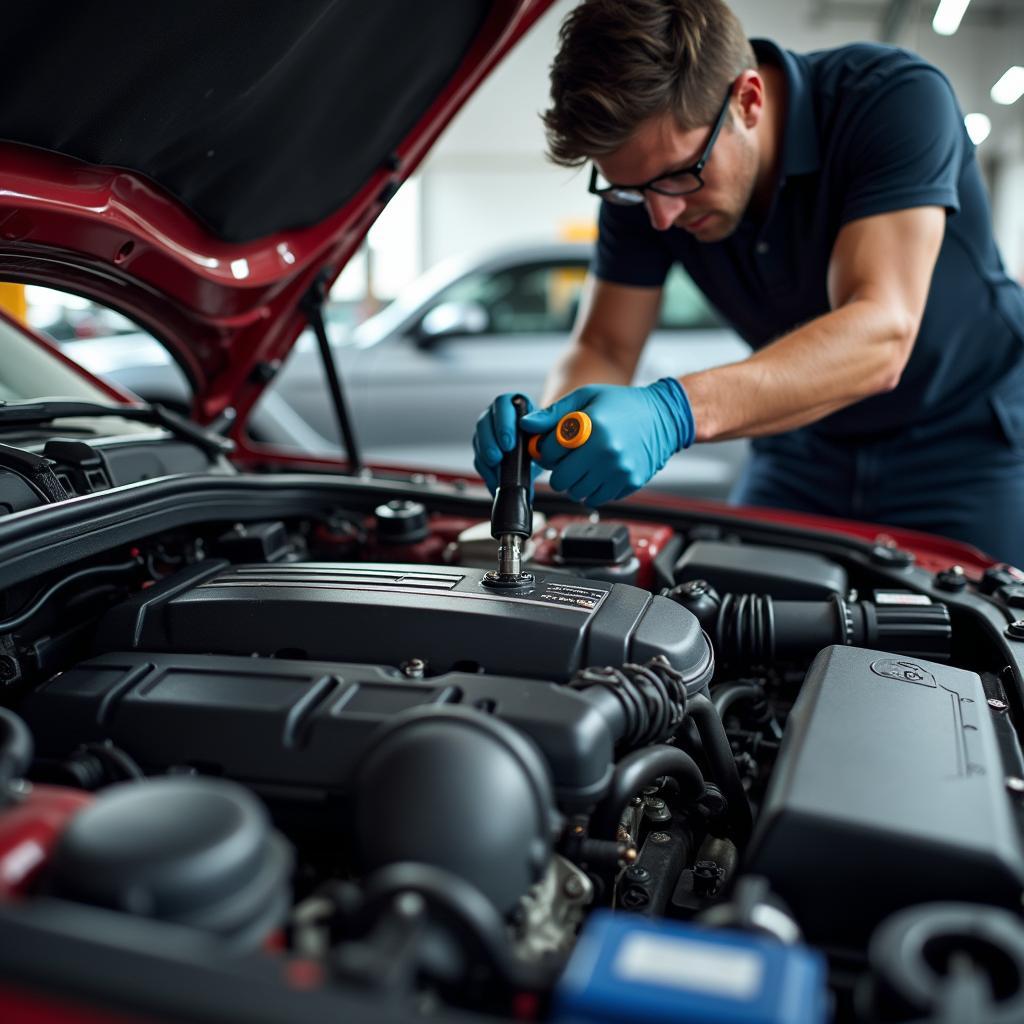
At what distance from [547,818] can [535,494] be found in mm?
1026

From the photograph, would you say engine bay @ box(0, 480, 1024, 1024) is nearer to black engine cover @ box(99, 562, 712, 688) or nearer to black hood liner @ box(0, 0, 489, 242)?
black engine cover @ box(99, 562, 712, 688)

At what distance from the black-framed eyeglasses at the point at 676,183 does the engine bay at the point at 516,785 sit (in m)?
0.60

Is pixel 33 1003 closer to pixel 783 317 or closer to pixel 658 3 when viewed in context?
pixel 658 3

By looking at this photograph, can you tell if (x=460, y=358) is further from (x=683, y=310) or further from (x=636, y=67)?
(x=636, y=67)

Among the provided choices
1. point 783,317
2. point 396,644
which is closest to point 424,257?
point 783,317

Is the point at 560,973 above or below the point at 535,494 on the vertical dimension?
below

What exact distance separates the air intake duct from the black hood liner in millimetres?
819

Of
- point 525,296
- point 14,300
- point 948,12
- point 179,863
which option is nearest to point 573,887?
point 179,863

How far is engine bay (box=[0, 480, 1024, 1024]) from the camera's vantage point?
593mm

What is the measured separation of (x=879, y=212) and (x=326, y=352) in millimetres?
954

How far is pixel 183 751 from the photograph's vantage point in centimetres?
90

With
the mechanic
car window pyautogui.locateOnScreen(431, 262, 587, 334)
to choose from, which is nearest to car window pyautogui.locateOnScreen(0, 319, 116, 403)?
the mechanic

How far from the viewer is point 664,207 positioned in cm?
167

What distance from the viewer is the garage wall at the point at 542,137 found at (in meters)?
9.15
